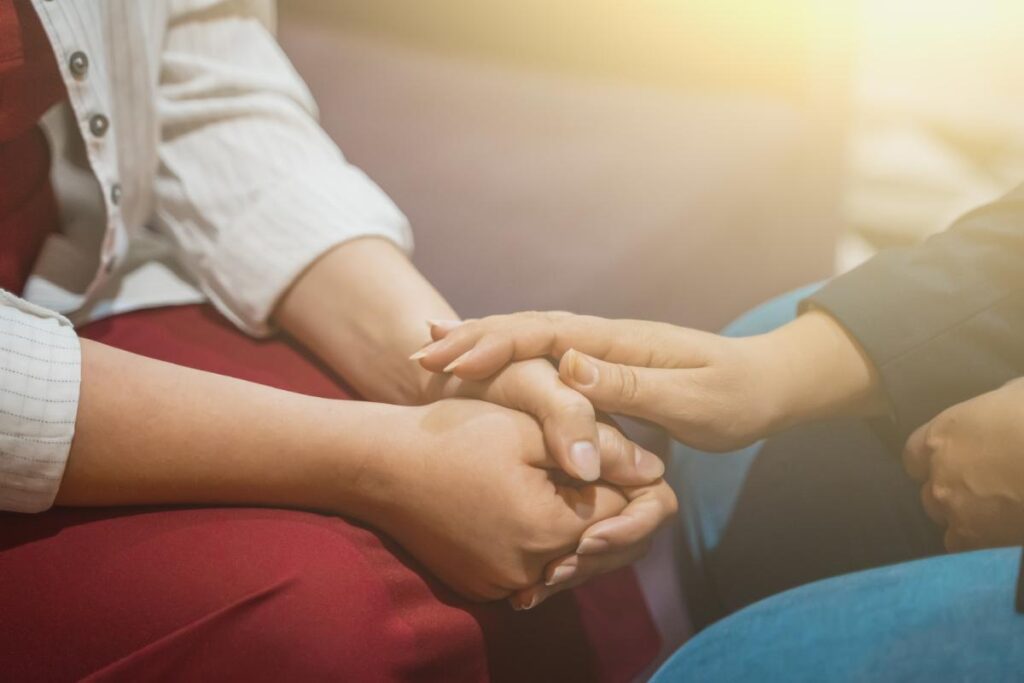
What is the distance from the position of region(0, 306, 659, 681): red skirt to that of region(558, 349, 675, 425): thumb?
0.12m

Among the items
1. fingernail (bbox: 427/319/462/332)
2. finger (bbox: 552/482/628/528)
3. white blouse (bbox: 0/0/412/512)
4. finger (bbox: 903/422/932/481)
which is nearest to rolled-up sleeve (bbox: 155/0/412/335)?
white blouse (bbox: 0/0/412/512)

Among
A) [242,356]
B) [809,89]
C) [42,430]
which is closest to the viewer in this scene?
[42,430]

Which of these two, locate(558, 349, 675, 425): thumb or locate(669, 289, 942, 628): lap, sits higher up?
locate(558, 349, 675, 425): thumb

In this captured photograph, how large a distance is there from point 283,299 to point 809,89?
0.42 meters

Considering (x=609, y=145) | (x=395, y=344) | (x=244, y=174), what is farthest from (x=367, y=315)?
(x=609, y=145)

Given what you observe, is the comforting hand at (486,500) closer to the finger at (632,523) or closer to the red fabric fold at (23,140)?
the finger at (632,523)

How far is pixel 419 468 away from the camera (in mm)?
407

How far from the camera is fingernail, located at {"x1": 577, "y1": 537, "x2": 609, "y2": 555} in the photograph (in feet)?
1.33

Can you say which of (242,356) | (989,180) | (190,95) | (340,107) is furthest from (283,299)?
(989,180)

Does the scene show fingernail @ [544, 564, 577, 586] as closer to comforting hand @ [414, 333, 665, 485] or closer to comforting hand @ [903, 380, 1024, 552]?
comforting hand @ [414, 333, 665, 485]

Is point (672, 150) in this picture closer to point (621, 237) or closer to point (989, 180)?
point (621, 237)

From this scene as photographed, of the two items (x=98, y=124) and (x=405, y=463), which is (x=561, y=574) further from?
(x=98, y=124)

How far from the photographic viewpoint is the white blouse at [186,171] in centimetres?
48

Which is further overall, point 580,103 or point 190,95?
point 580,103
